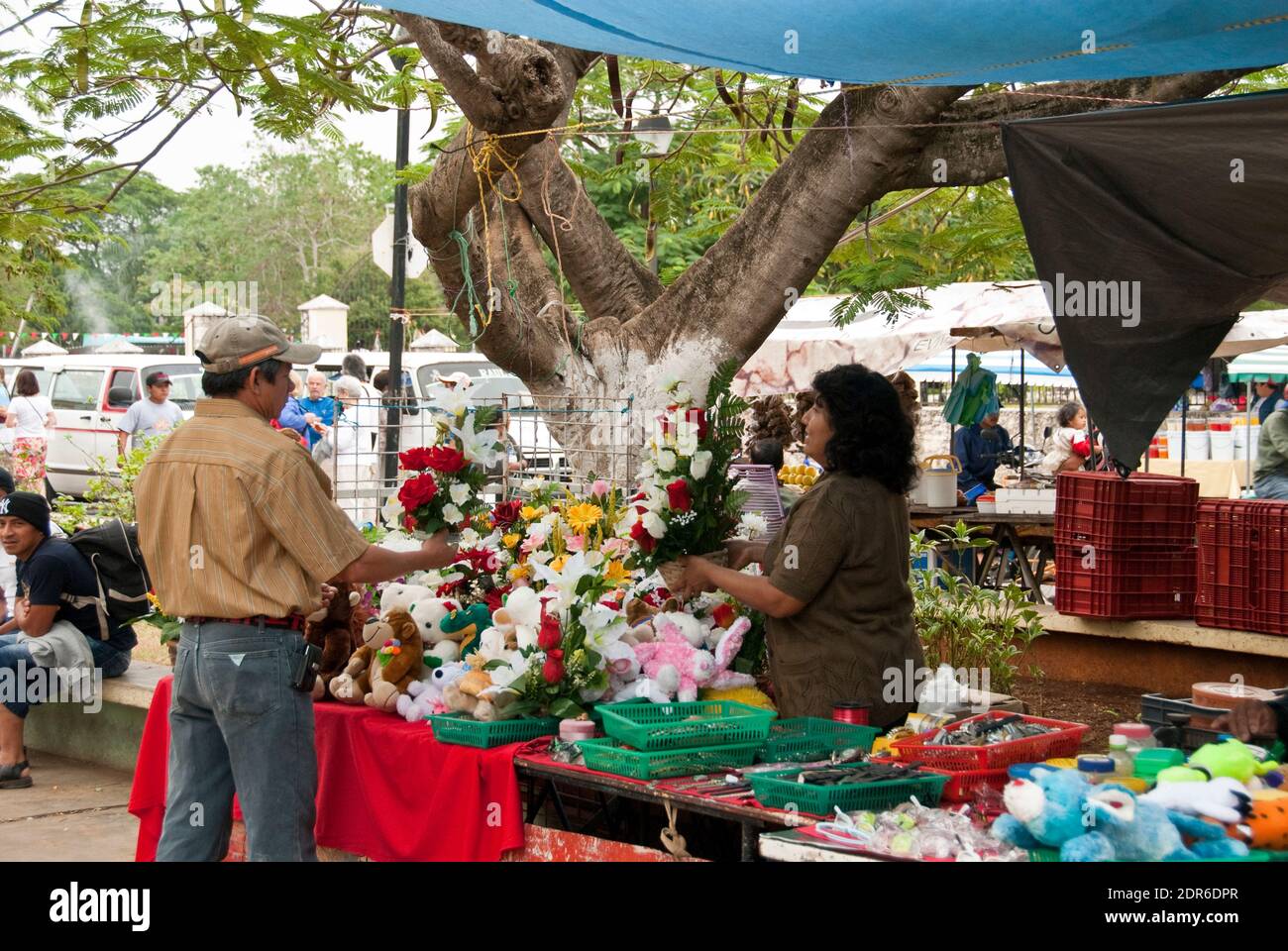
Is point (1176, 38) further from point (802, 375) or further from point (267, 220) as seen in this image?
point (267, 220)

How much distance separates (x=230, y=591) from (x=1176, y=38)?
3.46 metres

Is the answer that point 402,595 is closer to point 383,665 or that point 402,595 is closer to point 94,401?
point 383,665

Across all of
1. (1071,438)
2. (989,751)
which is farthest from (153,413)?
(989,751)

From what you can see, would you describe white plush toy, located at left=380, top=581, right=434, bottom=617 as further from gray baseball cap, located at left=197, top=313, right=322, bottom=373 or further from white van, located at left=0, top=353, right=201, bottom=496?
white van, located at left=0, top=353, right=201, bottom=496

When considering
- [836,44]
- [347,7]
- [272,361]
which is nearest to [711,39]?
[836,44]

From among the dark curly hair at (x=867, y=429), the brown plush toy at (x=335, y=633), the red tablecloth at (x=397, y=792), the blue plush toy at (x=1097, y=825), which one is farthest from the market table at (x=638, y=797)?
the dark curly hair at (x=867, y=429)

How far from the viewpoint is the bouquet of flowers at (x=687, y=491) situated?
183 inches

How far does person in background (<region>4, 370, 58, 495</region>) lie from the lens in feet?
49.0

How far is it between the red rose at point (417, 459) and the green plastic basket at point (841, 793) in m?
2.10

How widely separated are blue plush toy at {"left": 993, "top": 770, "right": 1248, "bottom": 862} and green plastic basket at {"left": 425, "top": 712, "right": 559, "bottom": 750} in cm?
176

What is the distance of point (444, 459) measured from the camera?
5250mm

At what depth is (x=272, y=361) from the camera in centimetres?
416

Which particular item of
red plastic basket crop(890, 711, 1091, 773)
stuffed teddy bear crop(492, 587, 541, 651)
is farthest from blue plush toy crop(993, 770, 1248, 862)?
stuffed teddy bear crop(492, 587, 541, 651)

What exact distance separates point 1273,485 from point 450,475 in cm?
891
